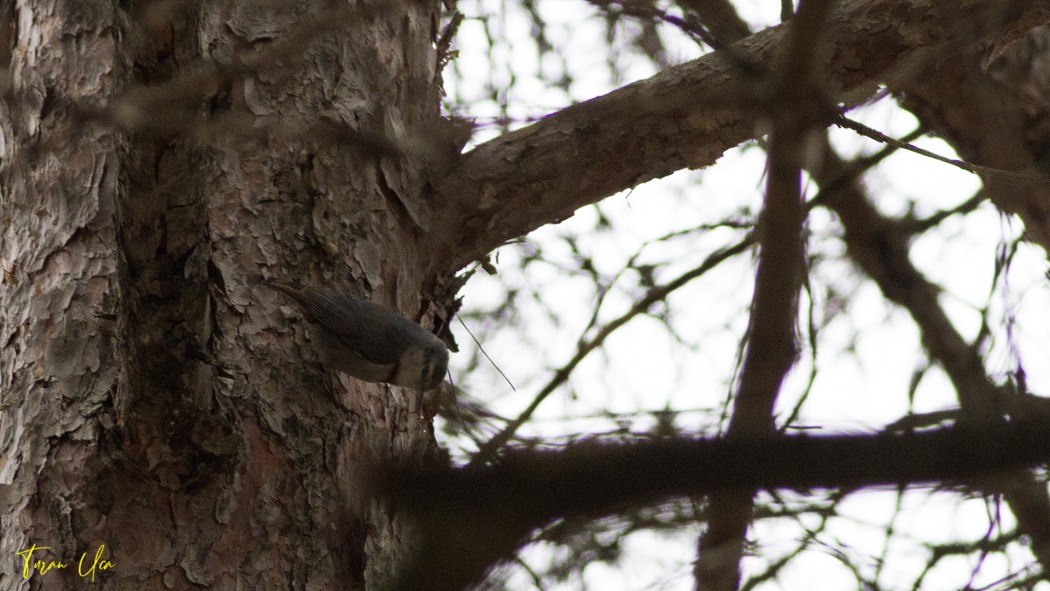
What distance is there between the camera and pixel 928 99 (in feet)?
9.50

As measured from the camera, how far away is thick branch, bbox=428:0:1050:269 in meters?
2.12

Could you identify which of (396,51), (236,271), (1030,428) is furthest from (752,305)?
(396,51)

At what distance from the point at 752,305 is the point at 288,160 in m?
1.25

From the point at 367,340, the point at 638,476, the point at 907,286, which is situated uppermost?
the point at 907,286

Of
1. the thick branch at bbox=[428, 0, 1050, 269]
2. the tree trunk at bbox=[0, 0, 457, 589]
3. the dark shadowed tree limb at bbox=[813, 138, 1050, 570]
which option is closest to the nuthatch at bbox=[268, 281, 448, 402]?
the tree trunk at bbox=[0, 0, 457, 589]

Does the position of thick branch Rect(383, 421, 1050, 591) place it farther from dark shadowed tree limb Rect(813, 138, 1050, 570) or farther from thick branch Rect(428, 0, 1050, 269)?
thick branch Rect(428, 0, 1050, 269)

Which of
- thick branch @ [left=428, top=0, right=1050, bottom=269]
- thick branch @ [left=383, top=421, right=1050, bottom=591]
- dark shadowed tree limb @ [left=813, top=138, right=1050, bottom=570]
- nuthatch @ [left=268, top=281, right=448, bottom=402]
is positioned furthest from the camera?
thick branch @ [left=428, top=0, right=1050, bottom=269]

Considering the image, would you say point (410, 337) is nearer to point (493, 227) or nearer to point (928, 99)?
point (493, 227)

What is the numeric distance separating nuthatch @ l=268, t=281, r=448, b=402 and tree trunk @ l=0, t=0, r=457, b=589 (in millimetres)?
35

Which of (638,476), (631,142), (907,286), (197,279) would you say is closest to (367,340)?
(197,279)

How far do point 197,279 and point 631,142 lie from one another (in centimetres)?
97

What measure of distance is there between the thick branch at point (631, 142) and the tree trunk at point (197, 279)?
0.11 metres

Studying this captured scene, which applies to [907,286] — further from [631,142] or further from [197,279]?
[197,279]

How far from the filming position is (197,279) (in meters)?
1.83
